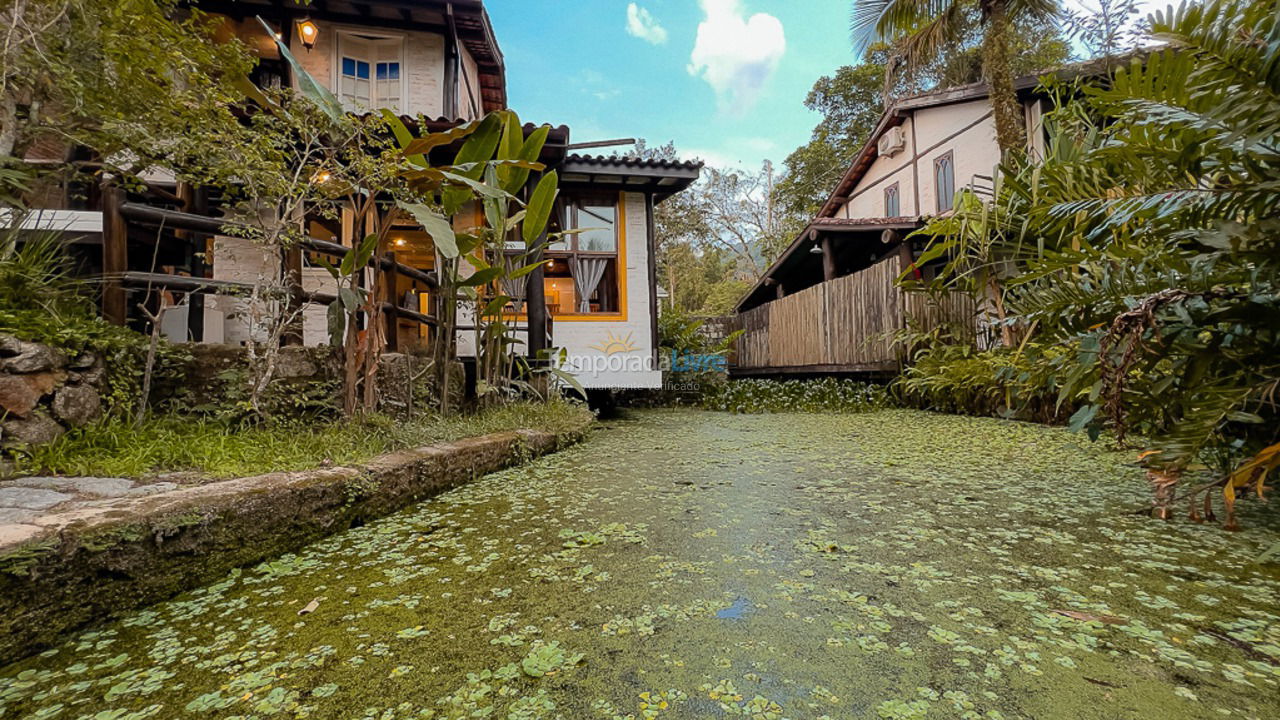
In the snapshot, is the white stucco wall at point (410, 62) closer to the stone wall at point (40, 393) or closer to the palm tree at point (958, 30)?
the stone wall at point (40, 393)

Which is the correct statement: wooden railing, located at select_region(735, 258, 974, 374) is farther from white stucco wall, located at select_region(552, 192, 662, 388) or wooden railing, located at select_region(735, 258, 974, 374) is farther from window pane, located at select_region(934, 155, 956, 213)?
window pane, located at select_region(934, 155, 956, 213)

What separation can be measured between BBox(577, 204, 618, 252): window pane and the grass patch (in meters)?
3.89

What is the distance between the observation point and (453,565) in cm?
133

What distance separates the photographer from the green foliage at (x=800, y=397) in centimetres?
577

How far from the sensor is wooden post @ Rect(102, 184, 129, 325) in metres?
2.05

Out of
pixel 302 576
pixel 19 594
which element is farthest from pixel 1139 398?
pixel 19 594

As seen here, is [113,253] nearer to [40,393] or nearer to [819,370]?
[40,393]

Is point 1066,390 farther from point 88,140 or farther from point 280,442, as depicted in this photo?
point 88,140

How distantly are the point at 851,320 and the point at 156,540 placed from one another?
6.54 meters

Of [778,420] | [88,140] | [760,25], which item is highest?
[760,25]

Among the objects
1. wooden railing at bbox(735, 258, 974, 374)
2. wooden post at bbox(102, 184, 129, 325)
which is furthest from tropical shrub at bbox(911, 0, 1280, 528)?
wooden railing at bbox(735, 258, 974, 374)

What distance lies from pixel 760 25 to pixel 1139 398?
217 feet

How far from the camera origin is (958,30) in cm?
736

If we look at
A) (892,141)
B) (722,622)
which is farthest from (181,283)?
(892,141)
